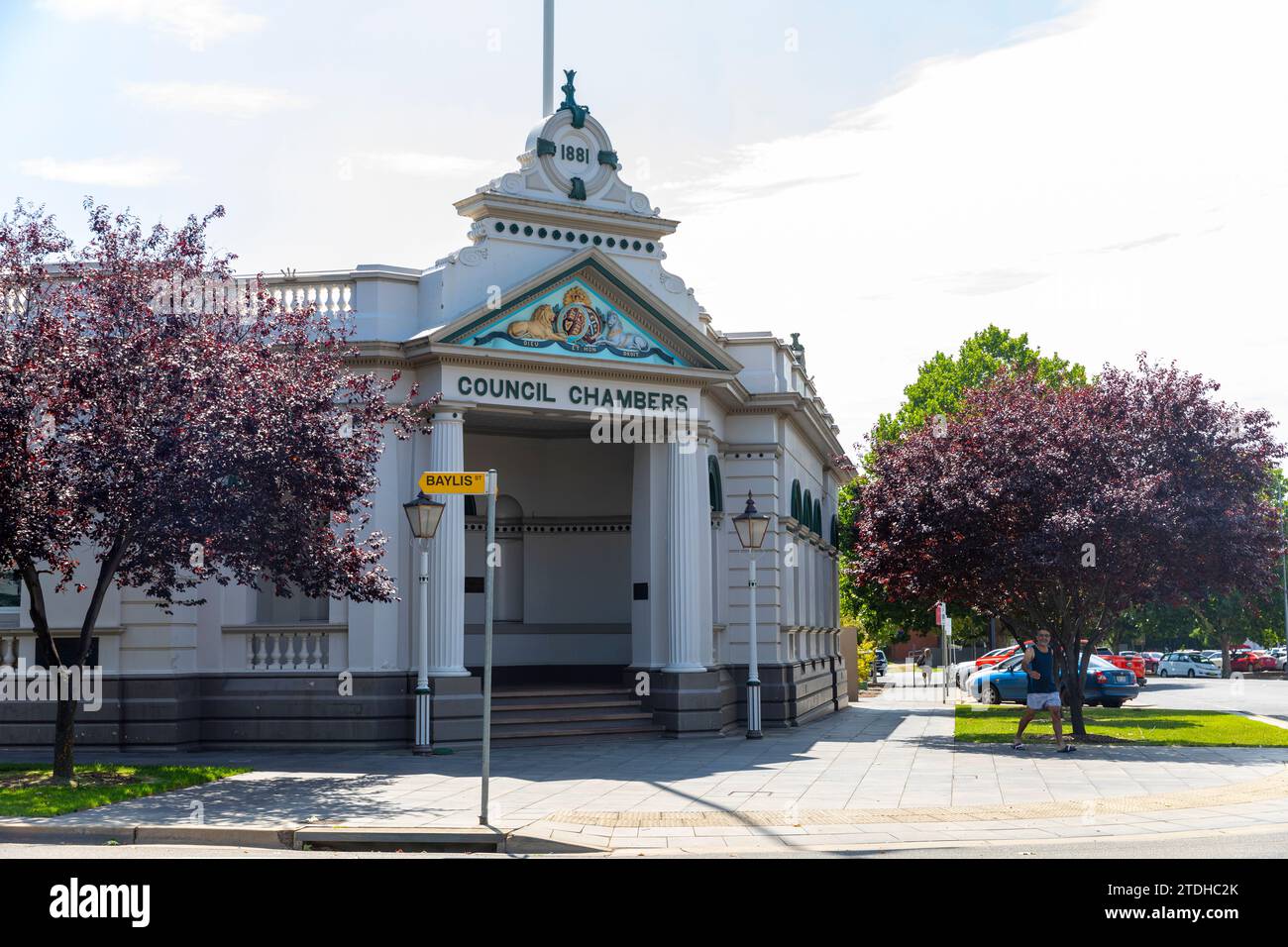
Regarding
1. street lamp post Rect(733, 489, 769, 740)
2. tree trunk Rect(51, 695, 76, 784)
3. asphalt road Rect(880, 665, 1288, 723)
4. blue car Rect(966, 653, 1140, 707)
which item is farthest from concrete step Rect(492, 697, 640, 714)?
asphalt road Rect(880, 665, 1288, 723)

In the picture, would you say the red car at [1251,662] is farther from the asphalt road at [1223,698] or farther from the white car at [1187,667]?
the asphalt road at [1223,698]

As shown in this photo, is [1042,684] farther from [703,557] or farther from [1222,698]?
[1222,698]

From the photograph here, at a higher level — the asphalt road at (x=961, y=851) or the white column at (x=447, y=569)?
the white column at (x=447, y=569)

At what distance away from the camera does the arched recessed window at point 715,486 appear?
26.2 metres

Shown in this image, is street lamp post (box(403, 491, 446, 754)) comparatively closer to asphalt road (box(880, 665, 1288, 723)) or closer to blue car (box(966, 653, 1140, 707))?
blue car (box(966, 653, 1140, 707))

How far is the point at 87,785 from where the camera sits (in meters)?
16.1

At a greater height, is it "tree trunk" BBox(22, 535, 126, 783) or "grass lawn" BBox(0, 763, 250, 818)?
"tree trunk" BBox(22, 535, 126, 783)

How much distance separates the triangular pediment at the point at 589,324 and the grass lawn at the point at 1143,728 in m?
8.23

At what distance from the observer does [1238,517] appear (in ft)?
76.9

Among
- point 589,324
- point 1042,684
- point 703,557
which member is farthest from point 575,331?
point 1042,684

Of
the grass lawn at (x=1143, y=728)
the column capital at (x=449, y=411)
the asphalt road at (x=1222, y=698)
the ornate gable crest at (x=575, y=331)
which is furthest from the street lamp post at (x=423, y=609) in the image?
the asphalt road at (x=1222, y=698)

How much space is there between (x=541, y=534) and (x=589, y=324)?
18.9 feet

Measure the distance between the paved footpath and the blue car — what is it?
13739 mm

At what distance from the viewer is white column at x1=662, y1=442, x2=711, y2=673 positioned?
916 inches
